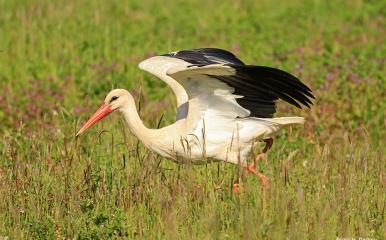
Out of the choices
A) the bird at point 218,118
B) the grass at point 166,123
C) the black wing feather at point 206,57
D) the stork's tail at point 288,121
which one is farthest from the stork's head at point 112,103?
the stork's tail at point 288,121

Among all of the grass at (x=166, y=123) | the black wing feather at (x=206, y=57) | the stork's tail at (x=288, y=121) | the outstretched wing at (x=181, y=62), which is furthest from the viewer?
the black wing feather at (x=206, y=57)

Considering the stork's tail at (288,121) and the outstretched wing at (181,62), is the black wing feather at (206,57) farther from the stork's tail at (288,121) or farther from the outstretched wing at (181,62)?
the stork's tail at (288,121)

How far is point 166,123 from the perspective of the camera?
877 centimetres

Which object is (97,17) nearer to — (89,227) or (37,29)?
(37,29)

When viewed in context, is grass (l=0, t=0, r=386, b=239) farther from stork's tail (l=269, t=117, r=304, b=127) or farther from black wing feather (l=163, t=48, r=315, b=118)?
black wing feather (l=163, t=48, r=315, b=118)

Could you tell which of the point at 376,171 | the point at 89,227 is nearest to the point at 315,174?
the point at 376,171

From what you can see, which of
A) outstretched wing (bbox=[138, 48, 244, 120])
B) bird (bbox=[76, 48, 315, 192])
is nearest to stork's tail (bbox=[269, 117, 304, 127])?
bird (bbox=[76, 48, 315, 192])

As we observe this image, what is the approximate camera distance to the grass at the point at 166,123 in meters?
5.76

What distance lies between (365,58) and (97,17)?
4.37m

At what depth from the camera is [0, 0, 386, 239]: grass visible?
5.76 metres

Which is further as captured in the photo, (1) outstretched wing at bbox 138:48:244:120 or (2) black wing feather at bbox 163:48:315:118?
(1) outstretched wing at bbox 138:48:244:120

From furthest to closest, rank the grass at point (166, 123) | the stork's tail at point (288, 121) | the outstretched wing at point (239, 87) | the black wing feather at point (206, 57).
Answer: the black wing feather at point (206, 57)
the stork's tail at point (288, 121)
the outstretched wing at point (239, 87)
the grass at point (166, 123)

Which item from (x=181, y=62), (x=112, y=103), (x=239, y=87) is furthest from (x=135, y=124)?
(x=181, y=62)

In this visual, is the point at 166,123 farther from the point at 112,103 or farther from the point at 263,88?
the point at 263,88
